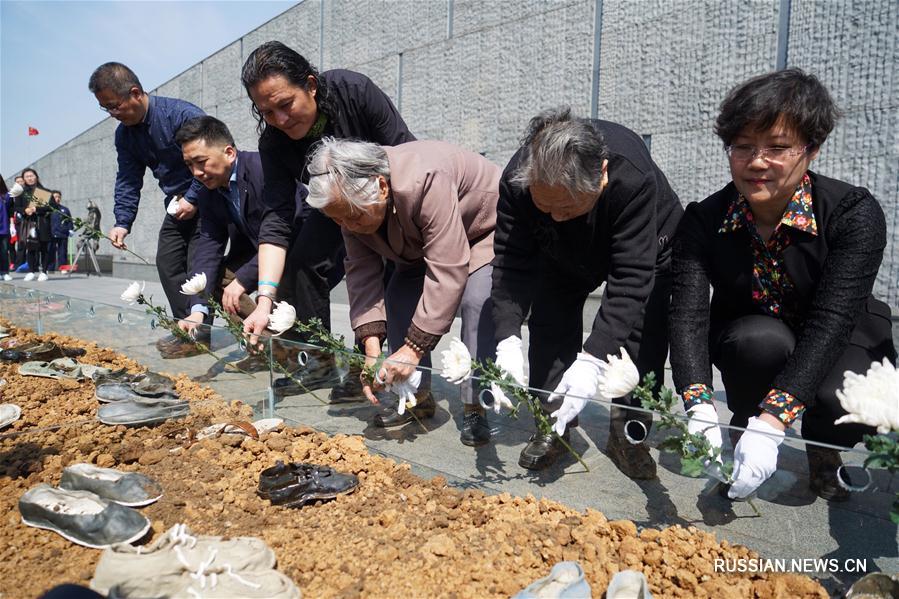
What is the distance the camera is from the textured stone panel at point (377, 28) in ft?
21.2

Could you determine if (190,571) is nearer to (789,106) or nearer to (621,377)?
(621,377)

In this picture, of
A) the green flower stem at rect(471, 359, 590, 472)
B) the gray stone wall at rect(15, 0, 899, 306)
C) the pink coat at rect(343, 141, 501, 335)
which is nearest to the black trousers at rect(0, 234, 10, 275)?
the gray stone wall at rect(15, 0, 899, 306)

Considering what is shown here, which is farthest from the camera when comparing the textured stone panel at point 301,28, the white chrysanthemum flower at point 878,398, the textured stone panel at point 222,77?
the textured stone panel at point 222,77

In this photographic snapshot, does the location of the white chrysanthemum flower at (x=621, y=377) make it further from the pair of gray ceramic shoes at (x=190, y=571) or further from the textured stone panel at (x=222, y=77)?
the textured stone panel at (x=222, y=77)

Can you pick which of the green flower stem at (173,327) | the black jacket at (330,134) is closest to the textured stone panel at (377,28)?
the black jacket at (330,134)

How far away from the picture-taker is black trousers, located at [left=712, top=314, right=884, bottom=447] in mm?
1755

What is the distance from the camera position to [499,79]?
19.1ft

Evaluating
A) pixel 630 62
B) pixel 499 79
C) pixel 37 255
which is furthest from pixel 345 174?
pixel 37 255

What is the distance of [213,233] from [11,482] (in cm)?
209

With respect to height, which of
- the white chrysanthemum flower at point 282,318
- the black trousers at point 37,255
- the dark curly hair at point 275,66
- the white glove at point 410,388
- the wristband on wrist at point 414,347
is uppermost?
the dark curly hair at point 275,66

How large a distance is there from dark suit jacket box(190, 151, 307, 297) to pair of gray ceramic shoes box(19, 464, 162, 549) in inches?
60.5

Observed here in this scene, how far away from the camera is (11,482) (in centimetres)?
186

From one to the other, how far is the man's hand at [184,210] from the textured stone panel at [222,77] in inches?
253

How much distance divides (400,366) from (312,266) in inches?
41.6
